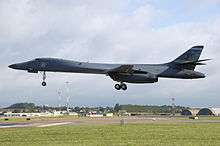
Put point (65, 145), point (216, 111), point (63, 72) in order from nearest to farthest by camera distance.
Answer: point (65, 145) < point (63, 72) < point (216, 111)

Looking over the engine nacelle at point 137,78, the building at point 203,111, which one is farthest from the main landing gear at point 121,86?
the building at point 203,111

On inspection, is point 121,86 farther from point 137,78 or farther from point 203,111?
point 203,111

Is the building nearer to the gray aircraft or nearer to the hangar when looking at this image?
the hangar

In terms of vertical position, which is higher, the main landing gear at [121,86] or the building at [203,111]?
the building at [203,111]

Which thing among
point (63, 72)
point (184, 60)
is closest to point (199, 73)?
point (184, 60)

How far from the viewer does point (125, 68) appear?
5031cm

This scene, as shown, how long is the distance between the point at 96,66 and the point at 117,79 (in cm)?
290

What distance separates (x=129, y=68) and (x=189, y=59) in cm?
715

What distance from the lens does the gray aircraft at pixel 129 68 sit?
167 ft

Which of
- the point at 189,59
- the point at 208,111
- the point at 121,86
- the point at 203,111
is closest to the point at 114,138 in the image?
the point at 121,86

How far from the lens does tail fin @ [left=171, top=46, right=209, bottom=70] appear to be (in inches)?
1976

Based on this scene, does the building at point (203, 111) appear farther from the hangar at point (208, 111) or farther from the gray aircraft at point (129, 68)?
the gray aircraft at point (129, 68)

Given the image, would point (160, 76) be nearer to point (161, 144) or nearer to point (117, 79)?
point (117, 79)

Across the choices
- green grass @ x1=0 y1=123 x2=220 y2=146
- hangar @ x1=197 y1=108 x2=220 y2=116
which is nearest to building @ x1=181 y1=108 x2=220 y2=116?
hangar @ x1=197 y1=108 x2=220 y2=116
